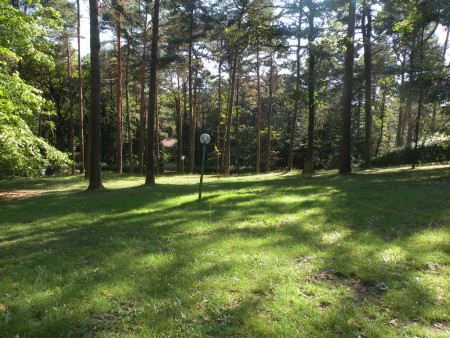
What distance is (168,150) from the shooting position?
5503 cm

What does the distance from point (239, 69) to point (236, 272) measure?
26.4m

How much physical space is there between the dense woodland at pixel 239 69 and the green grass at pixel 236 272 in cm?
618

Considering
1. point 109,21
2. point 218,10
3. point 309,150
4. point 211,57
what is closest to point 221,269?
point 309,150

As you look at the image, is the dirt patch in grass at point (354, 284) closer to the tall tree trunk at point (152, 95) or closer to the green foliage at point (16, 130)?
the green foliage at point (16, 130)

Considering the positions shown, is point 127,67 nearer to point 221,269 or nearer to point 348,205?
point 348,205

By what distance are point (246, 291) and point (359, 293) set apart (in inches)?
51.7

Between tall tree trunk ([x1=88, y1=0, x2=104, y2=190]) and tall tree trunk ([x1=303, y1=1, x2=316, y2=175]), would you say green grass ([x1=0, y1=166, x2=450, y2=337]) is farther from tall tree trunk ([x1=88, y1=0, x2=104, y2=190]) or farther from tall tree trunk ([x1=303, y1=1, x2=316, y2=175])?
tall tree trunk ([x1=303, y1=1, x2=316, y2=175])

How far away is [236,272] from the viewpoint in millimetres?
4645

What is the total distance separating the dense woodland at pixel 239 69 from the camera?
12.6 metres

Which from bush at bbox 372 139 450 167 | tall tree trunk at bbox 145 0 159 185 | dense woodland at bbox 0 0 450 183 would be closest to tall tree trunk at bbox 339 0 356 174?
dense woodland at bbox 0 0 450 183

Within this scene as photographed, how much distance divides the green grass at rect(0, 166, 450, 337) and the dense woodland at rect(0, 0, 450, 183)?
20.3 feet

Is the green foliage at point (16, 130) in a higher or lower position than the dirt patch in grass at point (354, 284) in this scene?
higher

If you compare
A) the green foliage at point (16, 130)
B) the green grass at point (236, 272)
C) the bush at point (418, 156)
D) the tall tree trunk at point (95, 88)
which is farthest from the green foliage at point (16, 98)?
the bush at point (418, 156)

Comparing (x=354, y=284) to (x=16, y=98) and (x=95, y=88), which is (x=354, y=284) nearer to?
(x=16, y=98)
